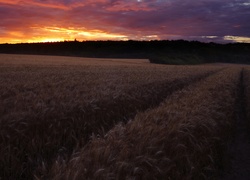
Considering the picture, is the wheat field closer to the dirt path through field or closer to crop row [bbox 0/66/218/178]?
crop row [bbox 0/66/218/178]

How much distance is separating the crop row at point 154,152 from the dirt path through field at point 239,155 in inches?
11.5

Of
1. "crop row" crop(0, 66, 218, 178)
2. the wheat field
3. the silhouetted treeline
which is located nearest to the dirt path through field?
the wheat field

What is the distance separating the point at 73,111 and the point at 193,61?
96.4 meters

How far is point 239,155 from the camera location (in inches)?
263

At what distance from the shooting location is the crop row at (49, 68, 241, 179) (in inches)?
144

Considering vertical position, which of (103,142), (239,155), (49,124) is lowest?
(239,155)

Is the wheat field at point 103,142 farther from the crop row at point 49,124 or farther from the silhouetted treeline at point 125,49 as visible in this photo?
the silhouetted treeline at point 125,49

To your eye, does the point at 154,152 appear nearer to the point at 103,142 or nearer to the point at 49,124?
the point at 103,142

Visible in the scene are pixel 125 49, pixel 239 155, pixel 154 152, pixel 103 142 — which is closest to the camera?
pixel 154 152

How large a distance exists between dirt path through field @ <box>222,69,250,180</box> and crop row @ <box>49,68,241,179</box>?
0.29 meters

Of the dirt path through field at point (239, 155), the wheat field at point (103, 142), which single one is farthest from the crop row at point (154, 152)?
the dirt path through field at point (239, 155)

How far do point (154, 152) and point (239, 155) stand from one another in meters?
3.09

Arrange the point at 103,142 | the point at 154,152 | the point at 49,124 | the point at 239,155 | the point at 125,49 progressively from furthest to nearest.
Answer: the point at 125,49 → the point at 239,155 → the point at 49,124 → the point at 103,142 → the point at 154,152

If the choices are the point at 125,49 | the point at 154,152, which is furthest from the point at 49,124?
the point at 125,49
